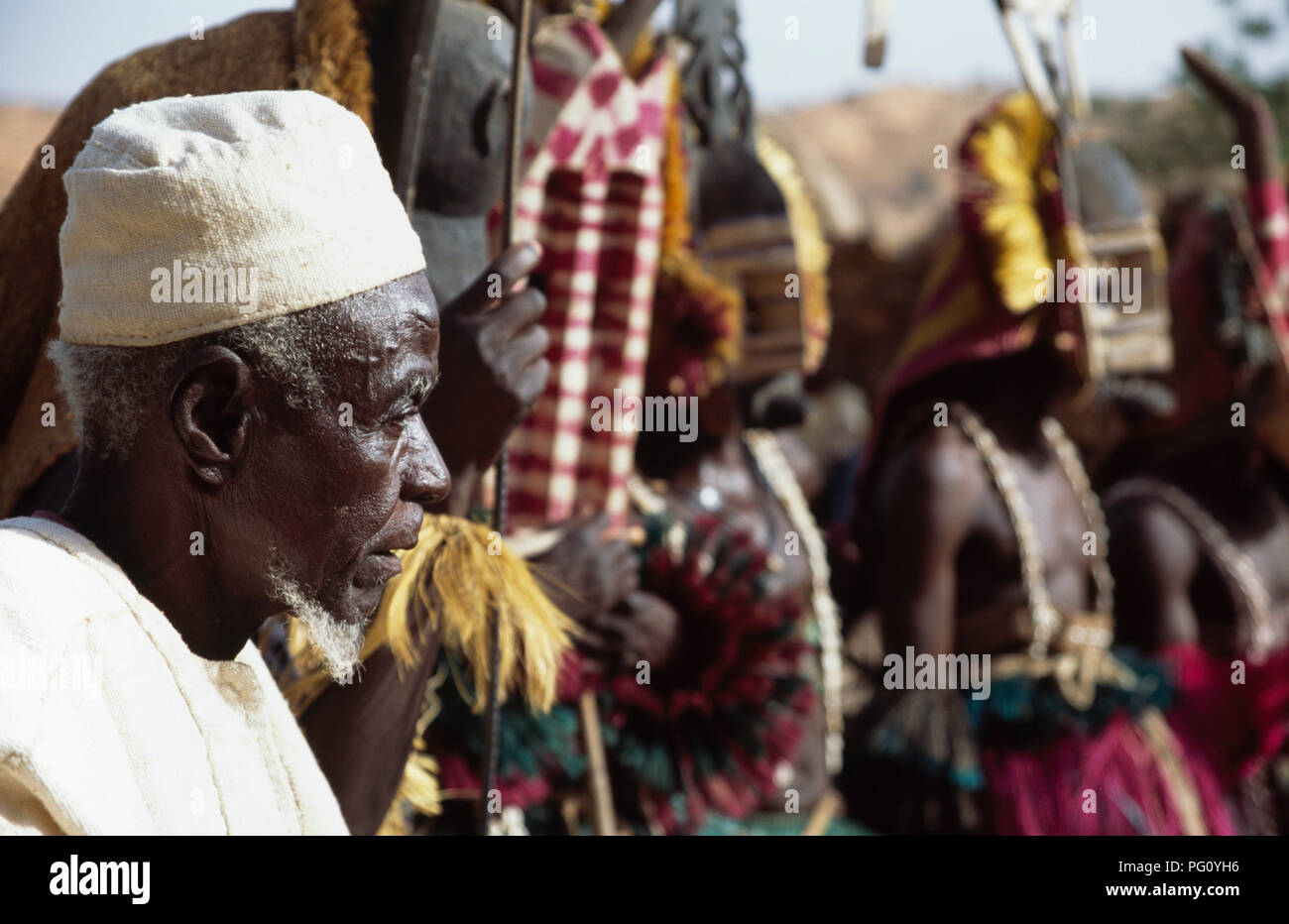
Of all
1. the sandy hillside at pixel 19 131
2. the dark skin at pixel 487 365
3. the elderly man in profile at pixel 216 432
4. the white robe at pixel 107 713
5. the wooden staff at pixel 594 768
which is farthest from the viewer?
the sandy hillside at pixel 19 131

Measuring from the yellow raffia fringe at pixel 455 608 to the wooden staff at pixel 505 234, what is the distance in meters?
0.03

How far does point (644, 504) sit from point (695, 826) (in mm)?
911

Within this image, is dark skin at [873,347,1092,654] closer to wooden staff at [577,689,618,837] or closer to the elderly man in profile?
wooden staff at [577,689,618,837]

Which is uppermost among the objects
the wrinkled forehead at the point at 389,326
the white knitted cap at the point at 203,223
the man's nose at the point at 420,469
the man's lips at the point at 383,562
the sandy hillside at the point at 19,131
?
the sandy hillside at the point at 19,131

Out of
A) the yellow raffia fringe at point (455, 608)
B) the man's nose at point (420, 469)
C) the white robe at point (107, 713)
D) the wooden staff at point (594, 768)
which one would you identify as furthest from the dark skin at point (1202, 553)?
the white robe at point (107, 713)

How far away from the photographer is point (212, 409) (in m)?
1.56

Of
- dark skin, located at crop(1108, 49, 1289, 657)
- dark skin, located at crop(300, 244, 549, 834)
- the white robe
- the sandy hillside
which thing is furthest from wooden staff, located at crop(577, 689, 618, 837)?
the sandy hillside

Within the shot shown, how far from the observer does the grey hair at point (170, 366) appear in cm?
154

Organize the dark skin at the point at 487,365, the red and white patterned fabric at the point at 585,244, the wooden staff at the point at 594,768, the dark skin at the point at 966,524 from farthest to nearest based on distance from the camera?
the dark skin at the point at 966,524, the wooden staff at the point at 594,768, the red and white patterned fabric at the point at 585,244, the dark skin at the point at 487,365

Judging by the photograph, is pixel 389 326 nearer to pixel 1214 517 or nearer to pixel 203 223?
pixel 203 223

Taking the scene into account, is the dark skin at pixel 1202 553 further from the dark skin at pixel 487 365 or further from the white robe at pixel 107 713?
the white robe at pixel 107 713

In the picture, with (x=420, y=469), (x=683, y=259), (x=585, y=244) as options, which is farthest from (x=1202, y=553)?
(x=420, y=469)
